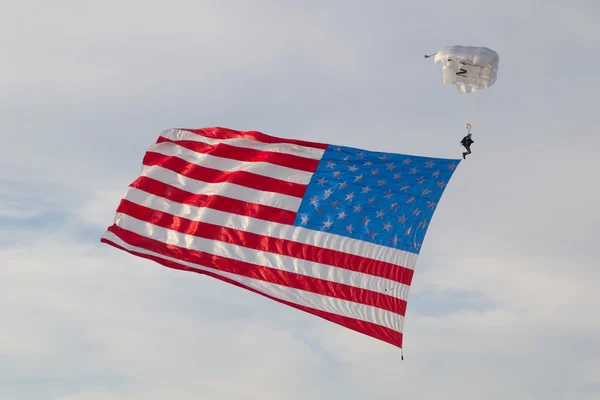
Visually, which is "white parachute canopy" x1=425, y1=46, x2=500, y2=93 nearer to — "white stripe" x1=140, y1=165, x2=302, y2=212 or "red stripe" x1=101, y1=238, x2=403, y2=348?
"white stripe" x1=140, y1=165, x2=302, y2=212

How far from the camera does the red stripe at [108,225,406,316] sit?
22.2 metres

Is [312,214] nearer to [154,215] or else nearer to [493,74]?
[154,215]

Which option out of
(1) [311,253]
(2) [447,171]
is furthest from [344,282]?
(2) [447,171]

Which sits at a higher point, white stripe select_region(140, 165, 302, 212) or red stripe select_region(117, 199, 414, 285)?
white stripe select_region(140, 165, 302, 212)

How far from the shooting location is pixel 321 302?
2239 cm

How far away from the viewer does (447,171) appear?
2306 cm

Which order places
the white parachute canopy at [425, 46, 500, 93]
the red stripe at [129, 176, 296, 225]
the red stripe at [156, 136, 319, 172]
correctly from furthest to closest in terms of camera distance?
the white parachute canopy at [425, 46, 500, 93] < the red stripe at [156, 136, 319, 172] < the red stripe at [129, 176, 296, 225]

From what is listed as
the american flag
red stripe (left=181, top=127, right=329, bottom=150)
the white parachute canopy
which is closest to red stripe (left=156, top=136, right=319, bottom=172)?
the american flag

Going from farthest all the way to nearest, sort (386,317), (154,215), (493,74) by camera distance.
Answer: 1. (493,74)
2. (154,215)
3. (386,317)

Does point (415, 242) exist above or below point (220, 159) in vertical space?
below

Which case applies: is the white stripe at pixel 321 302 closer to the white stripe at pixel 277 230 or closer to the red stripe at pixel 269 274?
the red stripe at pixel 269 274

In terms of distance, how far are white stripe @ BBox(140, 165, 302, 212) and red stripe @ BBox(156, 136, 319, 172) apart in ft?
2.38

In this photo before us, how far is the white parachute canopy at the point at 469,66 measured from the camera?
24859 millimetres

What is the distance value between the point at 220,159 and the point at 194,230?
1855 millimetres
